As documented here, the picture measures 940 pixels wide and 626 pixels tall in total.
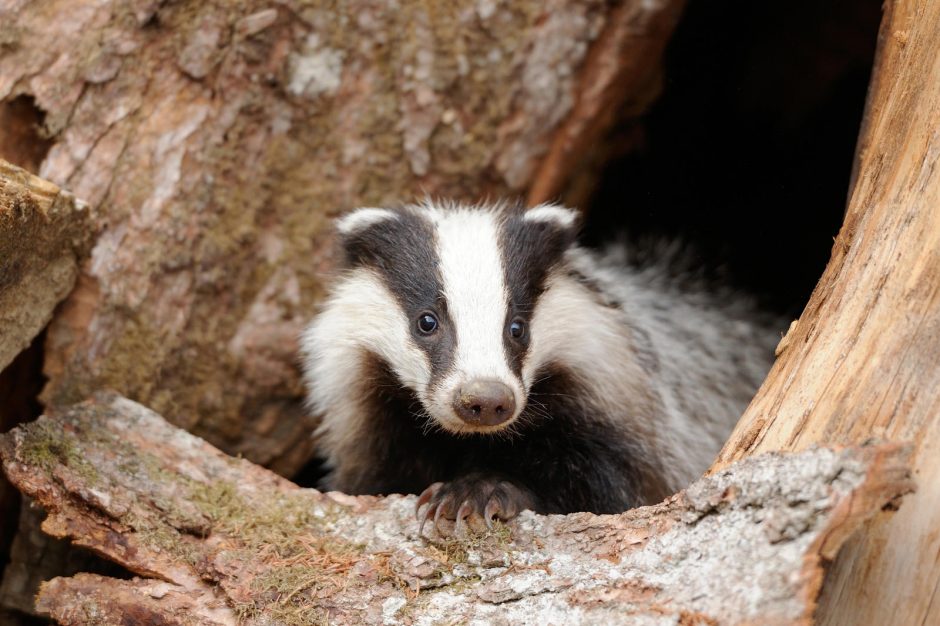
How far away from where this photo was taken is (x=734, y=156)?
17.4ft

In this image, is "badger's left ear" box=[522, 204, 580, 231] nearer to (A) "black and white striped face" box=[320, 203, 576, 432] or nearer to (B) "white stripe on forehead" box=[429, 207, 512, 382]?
(A) "black and white striped face" box=[320, 203, 576, 432]

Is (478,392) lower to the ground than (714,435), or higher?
lower

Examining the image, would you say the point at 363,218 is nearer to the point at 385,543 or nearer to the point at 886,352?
the point at 385,543

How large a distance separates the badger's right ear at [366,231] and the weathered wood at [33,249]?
85 cm

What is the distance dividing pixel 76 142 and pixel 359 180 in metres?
1.19

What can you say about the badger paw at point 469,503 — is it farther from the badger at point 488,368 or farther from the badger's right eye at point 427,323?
the badger's right eye at point 427,323

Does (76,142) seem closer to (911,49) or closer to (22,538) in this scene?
(22,538)

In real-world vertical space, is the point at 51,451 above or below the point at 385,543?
below

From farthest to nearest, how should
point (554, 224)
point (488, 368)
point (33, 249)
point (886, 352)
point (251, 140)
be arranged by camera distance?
point (251, 140)
point (554, 224)
point (33, 249)
point (488, 368)
point (886, 352)

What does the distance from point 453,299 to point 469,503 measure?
2.06 ft

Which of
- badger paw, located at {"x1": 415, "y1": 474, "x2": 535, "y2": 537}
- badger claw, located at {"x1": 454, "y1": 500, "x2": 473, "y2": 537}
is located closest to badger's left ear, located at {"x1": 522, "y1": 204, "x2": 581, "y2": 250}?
badger paw, located at {"x1": 415, "y1": 474, "x2": 535, "y2": 537}

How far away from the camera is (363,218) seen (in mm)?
3371

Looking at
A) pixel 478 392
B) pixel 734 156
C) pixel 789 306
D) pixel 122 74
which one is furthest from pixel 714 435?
pixel 122 74

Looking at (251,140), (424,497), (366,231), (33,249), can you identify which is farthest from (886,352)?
(251,140)
